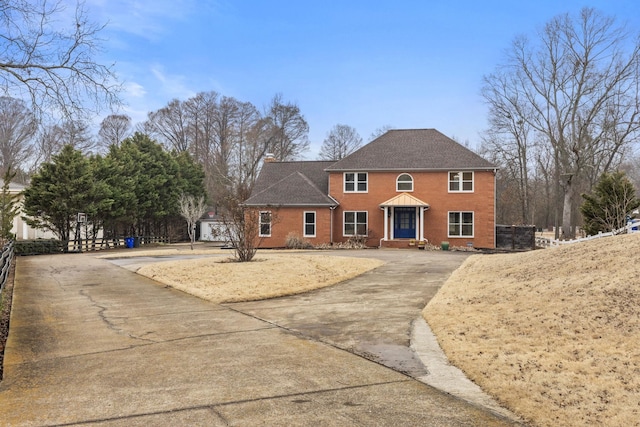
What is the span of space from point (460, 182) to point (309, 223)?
384 inches

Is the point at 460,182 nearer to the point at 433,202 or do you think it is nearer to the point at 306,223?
the point at 433,202

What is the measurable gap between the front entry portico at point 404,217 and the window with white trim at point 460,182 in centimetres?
212

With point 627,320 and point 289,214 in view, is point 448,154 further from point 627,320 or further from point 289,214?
point 627,320

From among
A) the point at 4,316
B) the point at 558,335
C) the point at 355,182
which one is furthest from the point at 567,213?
the point at 4,316

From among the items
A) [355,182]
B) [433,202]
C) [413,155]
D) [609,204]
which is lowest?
[609,204]

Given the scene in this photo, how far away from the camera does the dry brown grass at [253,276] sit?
12039mm

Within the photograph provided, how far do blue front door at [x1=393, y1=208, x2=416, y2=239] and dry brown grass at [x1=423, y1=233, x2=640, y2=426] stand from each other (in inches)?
819

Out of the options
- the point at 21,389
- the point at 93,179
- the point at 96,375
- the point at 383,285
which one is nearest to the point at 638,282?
the point at 383,285

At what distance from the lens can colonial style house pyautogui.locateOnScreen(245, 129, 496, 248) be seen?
3100cm

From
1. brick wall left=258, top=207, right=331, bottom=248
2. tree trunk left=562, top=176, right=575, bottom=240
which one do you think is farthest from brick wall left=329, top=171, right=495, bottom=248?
tree trunk left=562, top=176, right=575, bottom=240

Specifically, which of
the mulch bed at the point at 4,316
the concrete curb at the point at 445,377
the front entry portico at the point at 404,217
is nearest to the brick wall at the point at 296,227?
the front entry portico at the point at 404,217

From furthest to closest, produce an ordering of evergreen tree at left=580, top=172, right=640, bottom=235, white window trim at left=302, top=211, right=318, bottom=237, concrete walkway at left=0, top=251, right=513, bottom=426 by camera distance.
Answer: white window trim at left=302, top=211, right=318, bottom=237 < evergreen tree at left=580, top=172, right=640, bottom=235 < concrete walkway at left=0, top=251, right=513, bottom=426

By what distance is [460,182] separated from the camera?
31.3 metres

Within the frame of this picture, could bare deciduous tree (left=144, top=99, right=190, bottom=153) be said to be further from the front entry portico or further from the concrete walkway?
the concrete walkway
